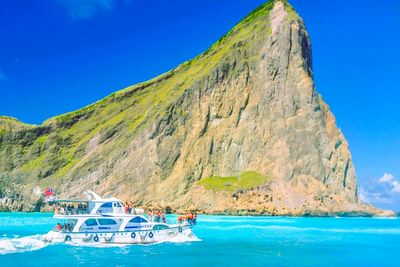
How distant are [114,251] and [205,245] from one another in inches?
345

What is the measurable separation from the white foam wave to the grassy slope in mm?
100404

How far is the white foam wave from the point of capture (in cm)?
4154

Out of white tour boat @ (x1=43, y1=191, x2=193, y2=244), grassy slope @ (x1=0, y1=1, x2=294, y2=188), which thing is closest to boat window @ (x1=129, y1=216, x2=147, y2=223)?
white tour boat @ (x1=43, y1=191, x2=193, y2=244)

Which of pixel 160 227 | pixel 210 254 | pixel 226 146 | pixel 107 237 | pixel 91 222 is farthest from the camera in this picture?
pixel 226 146

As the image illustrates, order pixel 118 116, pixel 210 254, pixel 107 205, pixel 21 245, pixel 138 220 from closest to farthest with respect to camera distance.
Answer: pixel 210 254, pixel 21 245, pixel 138 220, pixel 107 205, pixel 118 116

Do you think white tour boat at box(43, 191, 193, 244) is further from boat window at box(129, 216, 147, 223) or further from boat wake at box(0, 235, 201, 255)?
boat wake at box(0, 235, 201, 255)

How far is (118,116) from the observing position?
164000mm

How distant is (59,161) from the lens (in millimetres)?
155375

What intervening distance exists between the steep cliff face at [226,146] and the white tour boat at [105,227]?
74.3 m

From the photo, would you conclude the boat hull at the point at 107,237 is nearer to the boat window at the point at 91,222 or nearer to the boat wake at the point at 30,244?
the boat wake at the point at 30,244

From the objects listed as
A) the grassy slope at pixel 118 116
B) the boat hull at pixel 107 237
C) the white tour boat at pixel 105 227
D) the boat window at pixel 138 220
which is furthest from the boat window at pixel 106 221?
the grassy slope at pixel 118 116

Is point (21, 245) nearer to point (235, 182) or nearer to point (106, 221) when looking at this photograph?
point (106, 221)

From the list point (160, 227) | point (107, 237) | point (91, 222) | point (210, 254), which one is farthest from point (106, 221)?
point (210, 254)

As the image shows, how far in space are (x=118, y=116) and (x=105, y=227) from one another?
387 feet
